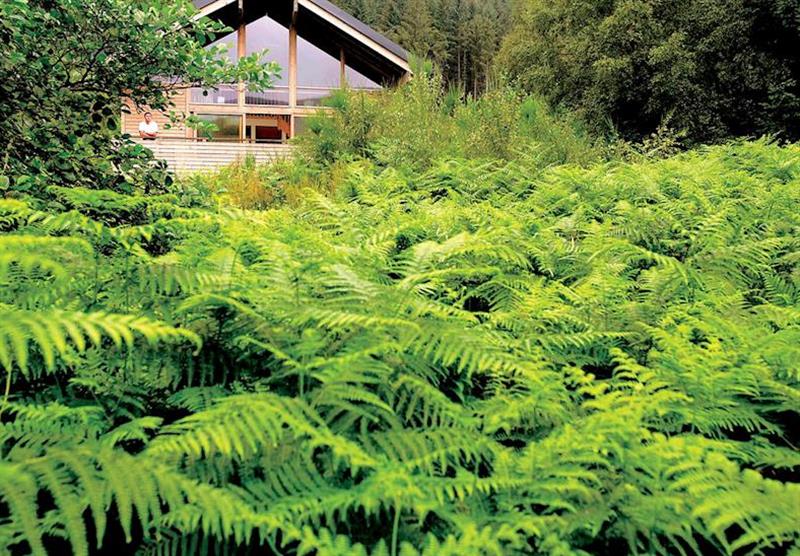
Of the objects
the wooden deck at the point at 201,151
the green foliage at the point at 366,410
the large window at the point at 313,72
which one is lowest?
the green foliage at the point at 366,410

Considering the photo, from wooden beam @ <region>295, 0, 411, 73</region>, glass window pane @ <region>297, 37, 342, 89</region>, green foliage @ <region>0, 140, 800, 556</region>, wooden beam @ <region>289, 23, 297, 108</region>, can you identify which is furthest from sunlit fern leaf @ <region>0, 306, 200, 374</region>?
wooden beam @ <region>289, 23, 297, 108</region>

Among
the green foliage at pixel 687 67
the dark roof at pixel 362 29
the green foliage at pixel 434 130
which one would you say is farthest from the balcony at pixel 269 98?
the green foliage at pixel 434 130

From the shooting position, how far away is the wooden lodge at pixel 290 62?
58.5 feet

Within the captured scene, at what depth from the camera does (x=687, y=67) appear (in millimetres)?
17453

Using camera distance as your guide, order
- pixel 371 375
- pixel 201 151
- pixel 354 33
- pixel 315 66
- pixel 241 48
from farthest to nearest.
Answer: pixel 315 66 → pixel 241 48 → pixel 354 33 → pixel 201 151 → pixel 371 375

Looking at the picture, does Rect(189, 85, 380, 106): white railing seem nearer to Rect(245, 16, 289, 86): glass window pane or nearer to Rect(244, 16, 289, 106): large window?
Rect(244, 16, 289, 106): large window

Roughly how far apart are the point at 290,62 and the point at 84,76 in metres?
16.6

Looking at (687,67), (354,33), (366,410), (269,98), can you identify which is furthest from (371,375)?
(269,98)

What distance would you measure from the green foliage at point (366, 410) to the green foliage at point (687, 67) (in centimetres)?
1444

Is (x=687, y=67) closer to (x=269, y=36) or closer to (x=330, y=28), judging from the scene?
(x=330, y=28)

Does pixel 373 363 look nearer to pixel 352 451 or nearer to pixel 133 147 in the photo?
pixel 352 451

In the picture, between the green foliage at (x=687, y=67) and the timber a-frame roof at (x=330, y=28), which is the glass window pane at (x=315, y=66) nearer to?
the timber a-frame roof at (x=330, y=28)

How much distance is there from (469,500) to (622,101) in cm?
2031

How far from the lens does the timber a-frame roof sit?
Result: 1758 cm
